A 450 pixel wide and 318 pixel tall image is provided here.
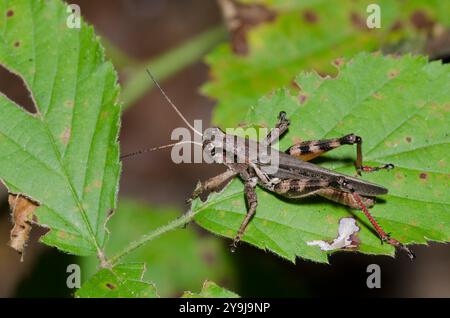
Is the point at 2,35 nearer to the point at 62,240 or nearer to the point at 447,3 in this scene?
the point at 62,240

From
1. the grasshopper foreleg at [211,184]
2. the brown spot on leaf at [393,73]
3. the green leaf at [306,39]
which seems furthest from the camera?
the green leaf at [306,39]

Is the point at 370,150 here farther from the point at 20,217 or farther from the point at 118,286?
the point at 20,217

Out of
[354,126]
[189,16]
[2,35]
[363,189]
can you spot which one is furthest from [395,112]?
[189,16]

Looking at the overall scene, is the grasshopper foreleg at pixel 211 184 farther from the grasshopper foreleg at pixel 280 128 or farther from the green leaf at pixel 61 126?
the green leaf at pixel 61 126

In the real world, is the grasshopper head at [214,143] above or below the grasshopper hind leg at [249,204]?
above

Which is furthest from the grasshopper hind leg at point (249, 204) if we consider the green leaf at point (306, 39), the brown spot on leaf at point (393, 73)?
the green leaf at point (306, 39)

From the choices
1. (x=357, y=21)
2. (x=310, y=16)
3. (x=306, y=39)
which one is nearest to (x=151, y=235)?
(x=306, y=39)

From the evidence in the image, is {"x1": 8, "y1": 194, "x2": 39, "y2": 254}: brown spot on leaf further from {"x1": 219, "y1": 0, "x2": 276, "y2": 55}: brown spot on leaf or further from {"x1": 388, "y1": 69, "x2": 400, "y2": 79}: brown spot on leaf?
{"x1": 219, "y1": 0, "x2": 276, "y2": 55}: brown spot on leaf
